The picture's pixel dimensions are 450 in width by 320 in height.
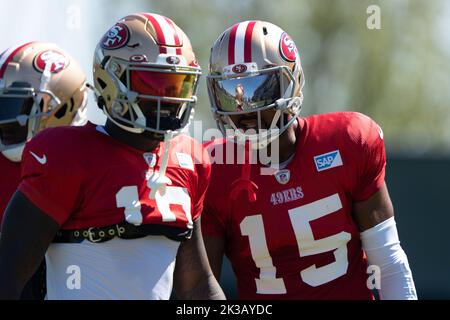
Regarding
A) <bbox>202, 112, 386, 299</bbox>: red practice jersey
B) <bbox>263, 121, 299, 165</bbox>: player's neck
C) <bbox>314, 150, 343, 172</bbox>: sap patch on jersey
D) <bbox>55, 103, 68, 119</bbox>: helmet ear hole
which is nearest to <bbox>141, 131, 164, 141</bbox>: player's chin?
<bbox>202, 112, 386, 299</bbox>: red practice jersey

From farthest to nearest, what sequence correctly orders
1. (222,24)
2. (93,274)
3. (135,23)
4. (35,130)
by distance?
(222,24) → (35,130) → (135,23) → (93,274)

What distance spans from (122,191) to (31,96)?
1.38 meters

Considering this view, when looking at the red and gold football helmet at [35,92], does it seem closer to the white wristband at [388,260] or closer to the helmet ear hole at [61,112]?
the helmet ear hole at [61,112]

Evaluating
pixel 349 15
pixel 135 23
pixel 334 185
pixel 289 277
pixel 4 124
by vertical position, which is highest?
pixel 135 23

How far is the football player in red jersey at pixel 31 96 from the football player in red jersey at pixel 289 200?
838mm

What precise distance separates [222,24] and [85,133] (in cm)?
1648

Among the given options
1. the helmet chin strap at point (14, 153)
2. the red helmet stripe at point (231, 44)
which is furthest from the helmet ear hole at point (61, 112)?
the red helmet stripe at point (231, 44)

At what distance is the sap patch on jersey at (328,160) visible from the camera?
4.85 m

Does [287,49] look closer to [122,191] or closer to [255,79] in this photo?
[255,79]

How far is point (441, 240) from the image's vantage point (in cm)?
877

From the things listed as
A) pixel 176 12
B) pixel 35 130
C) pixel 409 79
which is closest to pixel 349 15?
pixel 409 79

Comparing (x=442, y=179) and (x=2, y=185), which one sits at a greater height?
(x=2, y=185)

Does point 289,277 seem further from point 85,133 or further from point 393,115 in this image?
point 393,115

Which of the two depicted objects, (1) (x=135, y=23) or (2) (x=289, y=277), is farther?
(2) (x=289, y=277)
